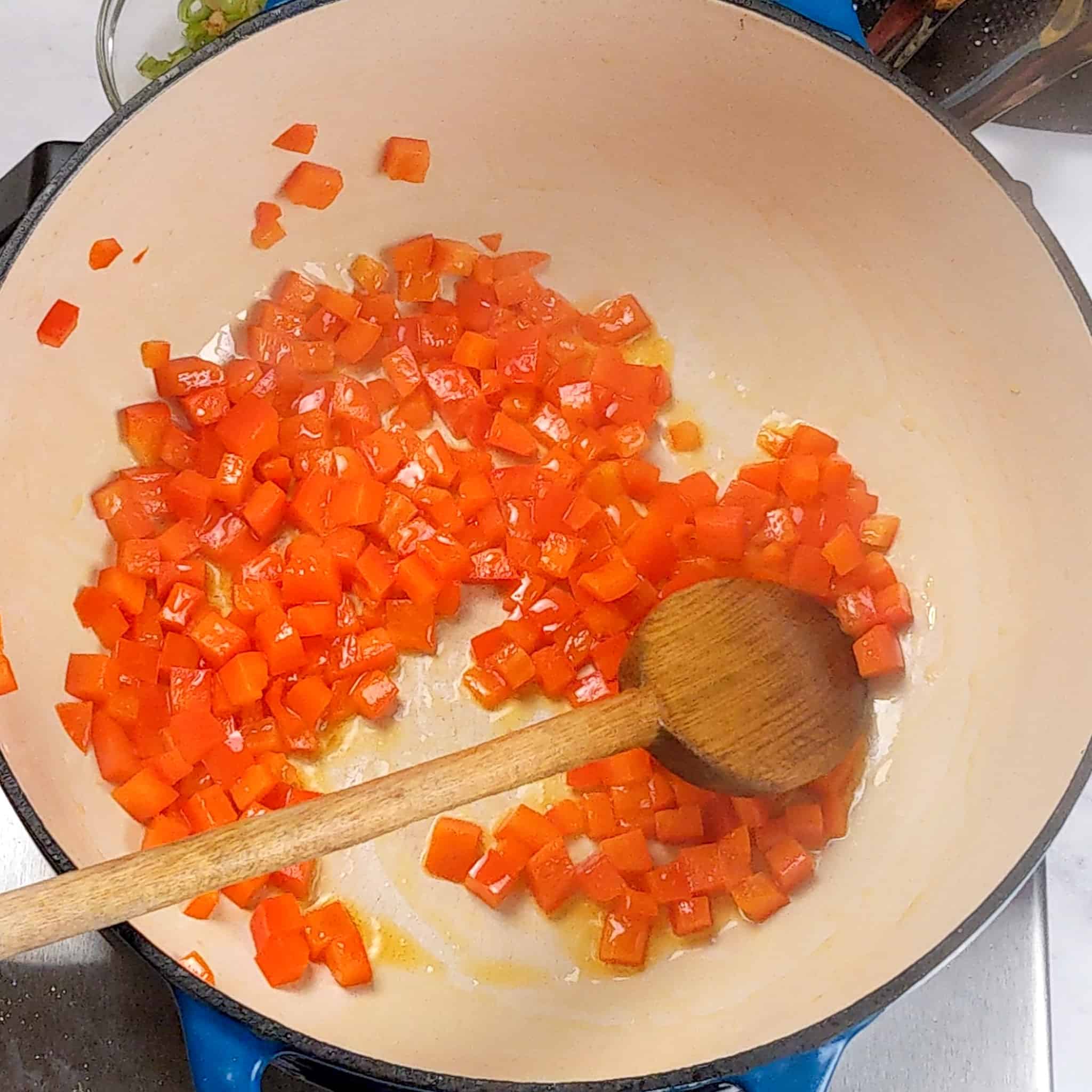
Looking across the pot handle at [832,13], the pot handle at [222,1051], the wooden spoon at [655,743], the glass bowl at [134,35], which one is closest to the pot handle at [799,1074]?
the wooden spoon at [655,743]

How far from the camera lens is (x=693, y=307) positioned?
1474 mm

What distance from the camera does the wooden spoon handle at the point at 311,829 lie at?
760 millimetres

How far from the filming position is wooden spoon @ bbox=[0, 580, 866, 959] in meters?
0.81

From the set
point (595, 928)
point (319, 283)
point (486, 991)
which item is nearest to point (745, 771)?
point (595, 928)

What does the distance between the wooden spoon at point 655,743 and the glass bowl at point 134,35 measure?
100cm

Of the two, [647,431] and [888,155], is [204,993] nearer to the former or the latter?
[647,431]

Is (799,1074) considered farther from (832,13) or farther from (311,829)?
(832,13)

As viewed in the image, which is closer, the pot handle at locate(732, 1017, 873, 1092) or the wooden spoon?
the wooden spoon

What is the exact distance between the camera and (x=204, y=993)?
90cm

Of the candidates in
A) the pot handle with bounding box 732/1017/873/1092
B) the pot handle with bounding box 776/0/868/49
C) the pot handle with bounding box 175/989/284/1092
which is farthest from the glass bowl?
the pot handle with bounding box 732/1017/873/1092

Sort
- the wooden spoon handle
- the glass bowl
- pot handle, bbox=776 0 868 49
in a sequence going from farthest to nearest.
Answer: the glass bowl < pot handle, bbox=776 0 868 49 < the wooden spoon handle

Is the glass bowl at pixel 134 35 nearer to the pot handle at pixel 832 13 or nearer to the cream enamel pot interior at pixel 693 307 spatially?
the cream enamel pot interior at pixel 693 307

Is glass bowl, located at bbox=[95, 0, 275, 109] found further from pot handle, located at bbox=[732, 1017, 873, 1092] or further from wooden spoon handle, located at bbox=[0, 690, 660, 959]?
pot handle, located at bbox=[732, 1017, 873, 1092]

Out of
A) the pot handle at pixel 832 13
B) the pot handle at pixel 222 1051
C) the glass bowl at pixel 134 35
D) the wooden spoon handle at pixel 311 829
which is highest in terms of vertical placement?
the glass bowl at pixel 134 35
